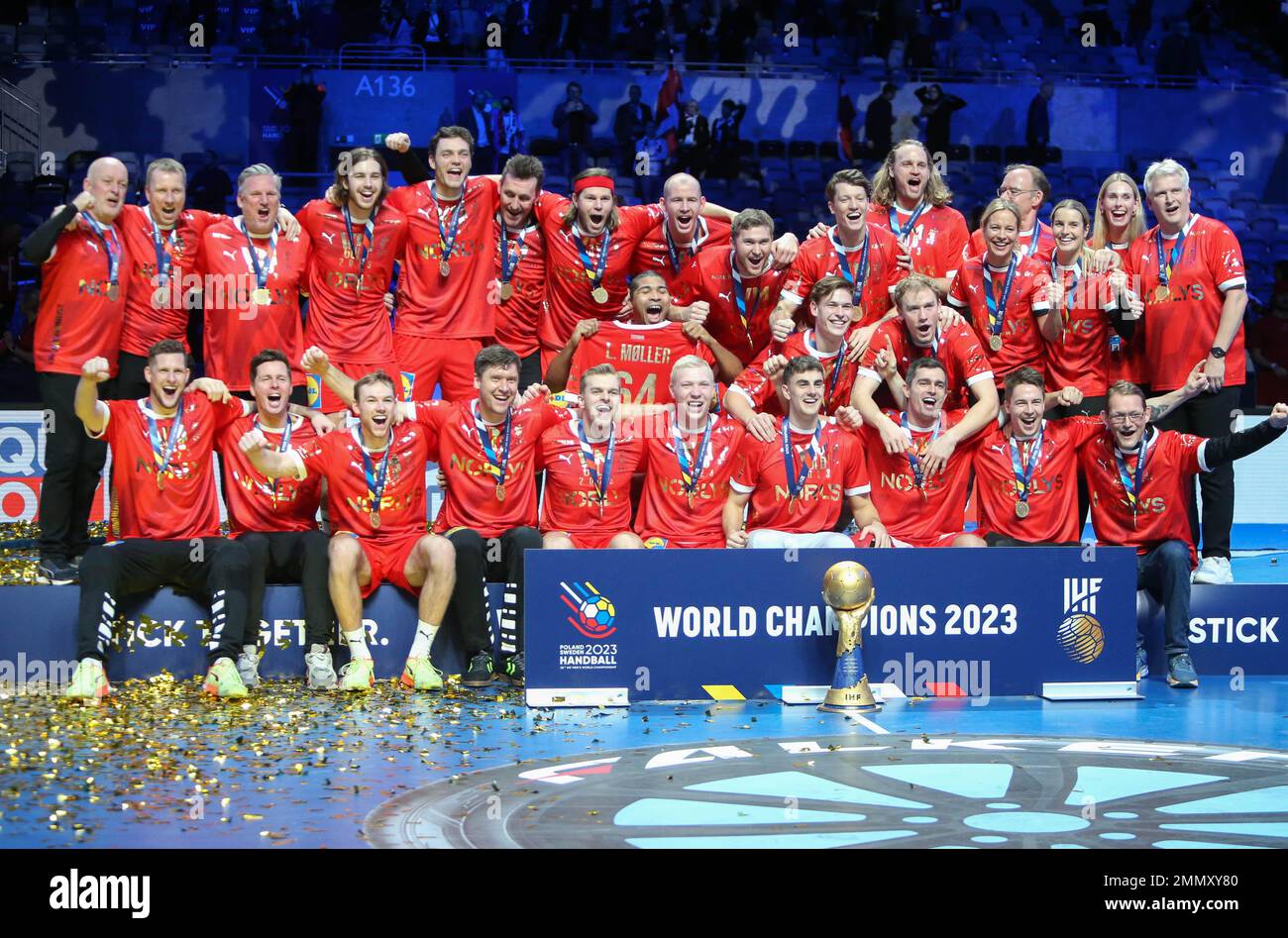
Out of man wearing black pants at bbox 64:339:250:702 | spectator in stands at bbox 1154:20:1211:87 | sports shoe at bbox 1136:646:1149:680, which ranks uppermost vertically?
spectator in stands at bbox 1154:20:1211:87

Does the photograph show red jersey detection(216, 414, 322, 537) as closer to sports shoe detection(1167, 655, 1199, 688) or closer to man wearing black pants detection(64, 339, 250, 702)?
man wearing black pants detection(64, 339, 250, 702)

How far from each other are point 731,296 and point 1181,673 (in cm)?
316

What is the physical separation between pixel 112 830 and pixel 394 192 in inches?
188

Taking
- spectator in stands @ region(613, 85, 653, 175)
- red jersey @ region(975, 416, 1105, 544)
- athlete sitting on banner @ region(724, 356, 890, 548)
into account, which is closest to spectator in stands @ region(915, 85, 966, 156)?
spectator in stands @ region(613, 85, 653, 175)

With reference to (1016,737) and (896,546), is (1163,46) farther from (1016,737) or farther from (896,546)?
(1016,737)

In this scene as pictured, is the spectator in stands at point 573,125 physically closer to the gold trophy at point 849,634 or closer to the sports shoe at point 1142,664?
the sports shoe at point 1142,664

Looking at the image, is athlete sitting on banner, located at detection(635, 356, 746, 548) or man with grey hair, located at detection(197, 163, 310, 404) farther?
man with grey hair, located at detection(197, 163, 310, 404)

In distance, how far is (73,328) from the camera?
771cm

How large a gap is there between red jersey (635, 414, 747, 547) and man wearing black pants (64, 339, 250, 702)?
2.06m

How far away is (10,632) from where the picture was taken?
6938 mm

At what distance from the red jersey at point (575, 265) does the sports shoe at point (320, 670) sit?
2466mm

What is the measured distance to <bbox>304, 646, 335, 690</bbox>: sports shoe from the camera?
6.88m

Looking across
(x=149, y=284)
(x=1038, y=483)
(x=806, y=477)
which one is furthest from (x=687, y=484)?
(x=149, y=284)

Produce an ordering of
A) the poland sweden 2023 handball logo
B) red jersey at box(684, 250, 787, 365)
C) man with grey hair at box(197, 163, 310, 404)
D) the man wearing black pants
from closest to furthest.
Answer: the poland sweden 2023 handball logo < the man wearing black pants < man with grey hair at box(197, 163, 310, 404) < red jersey at box(684, 250, 787, 365)
